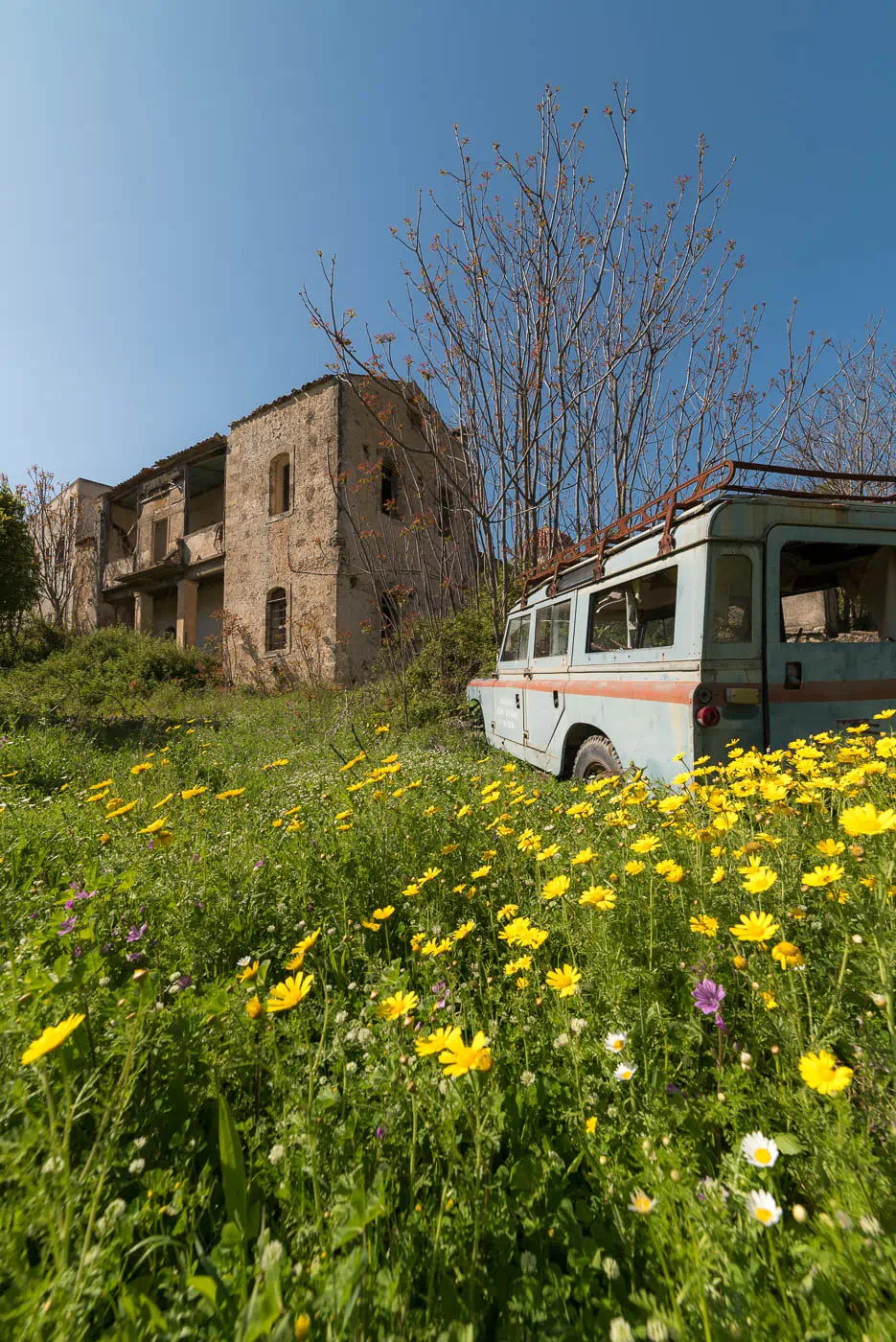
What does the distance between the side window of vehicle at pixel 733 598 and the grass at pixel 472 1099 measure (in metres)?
1.08

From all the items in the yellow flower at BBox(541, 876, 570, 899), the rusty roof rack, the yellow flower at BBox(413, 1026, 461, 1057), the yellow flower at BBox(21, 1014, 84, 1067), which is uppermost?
the rusty roof rack

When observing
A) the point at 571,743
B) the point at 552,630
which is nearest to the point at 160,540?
the point at 552,630

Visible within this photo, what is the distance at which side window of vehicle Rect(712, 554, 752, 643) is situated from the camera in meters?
3.36

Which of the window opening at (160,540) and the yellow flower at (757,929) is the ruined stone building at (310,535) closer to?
the window opening at (160,540)

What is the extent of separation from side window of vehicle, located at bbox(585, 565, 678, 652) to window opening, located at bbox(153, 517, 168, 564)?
68.8 ft

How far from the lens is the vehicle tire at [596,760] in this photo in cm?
431

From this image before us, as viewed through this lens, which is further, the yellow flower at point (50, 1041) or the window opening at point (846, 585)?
the window opening at point (846, 585)

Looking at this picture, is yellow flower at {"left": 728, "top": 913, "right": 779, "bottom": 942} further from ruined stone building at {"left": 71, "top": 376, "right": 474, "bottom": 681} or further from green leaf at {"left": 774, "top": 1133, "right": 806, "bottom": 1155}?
ruined stone building at {"left": 71, "top": 376, "right": 474, "bottom": 681}

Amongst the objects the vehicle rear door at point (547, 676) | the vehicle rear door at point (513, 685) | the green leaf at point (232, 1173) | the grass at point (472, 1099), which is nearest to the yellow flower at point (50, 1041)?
the grass at point (472, 1099)

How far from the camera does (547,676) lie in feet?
18.7

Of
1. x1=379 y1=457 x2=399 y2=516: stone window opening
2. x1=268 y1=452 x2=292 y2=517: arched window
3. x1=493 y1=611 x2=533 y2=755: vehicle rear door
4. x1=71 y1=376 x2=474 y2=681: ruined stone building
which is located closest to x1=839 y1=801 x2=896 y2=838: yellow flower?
x1=493 y1=611 x2=533 y2=755: vehicle rear door

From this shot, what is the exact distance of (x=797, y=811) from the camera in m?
2.22

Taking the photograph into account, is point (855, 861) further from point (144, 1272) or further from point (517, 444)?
point (517, 444)

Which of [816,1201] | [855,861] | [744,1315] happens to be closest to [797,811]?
[855,861]
